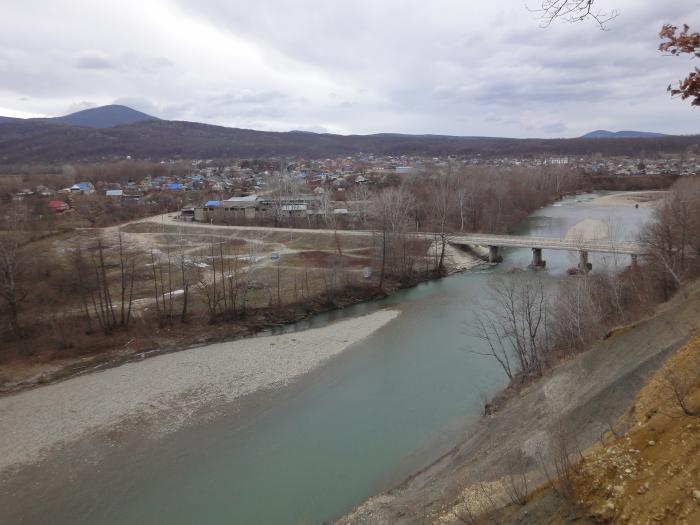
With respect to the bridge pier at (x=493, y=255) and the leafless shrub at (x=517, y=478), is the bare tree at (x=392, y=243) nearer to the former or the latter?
the bridge pier at (x=493, y=255)

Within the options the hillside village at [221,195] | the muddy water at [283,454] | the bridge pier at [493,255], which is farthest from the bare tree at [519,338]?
the hillside village at [221,195]

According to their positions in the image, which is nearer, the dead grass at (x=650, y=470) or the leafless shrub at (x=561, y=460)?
the dead grass at (x=650, y=470)

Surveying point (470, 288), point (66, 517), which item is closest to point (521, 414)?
point (66, 517)

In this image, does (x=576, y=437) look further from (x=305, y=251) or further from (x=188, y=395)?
(x=305, y=251)

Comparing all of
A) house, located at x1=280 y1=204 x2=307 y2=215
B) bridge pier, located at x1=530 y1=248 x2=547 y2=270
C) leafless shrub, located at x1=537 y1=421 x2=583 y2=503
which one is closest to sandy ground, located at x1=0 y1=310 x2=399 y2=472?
leafless shrub, located at x1=537 y1=421 x2=583 y2=503

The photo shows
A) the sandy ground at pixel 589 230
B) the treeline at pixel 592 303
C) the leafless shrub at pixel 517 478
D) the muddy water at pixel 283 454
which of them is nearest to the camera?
the leafless shrub at pixel 517 478

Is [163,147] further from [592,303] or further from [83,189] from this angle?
[592,303]

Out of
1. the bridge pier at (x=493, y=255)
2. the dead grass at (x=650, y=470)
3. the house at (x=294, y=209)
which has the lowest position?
the bridge pier at (x=493, y=255)

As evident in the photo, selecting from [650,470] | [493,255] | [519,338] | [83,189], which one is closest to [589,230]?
[493,255]
